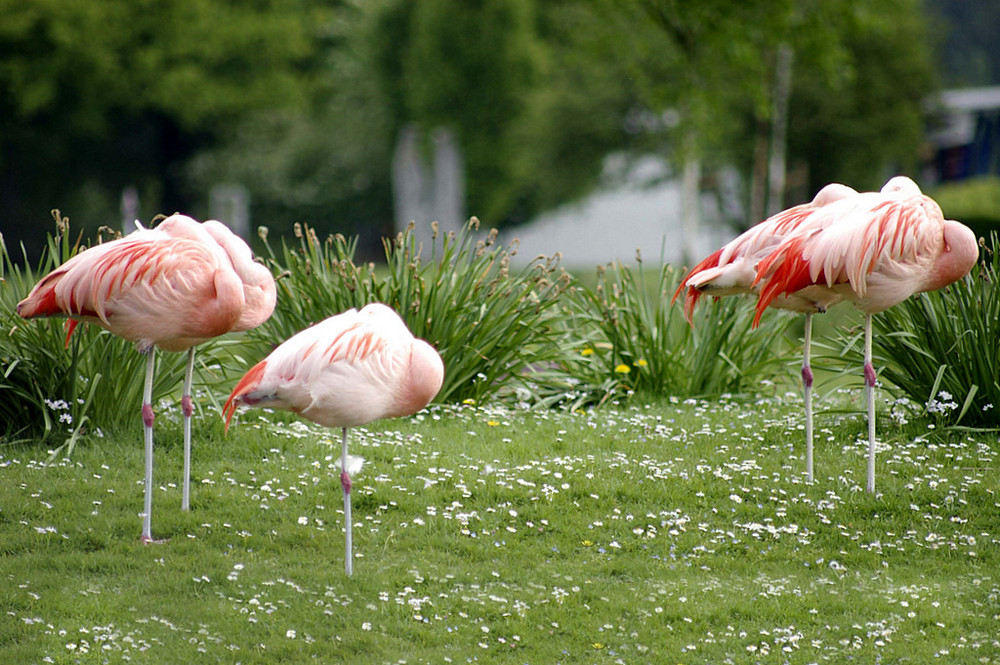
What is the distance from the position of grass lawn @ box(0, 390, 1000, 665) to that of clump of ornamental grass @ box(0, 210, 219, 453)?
21cm

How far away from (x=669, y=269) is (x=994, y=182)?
26.8m

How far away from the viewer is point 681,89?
19281 millimetres

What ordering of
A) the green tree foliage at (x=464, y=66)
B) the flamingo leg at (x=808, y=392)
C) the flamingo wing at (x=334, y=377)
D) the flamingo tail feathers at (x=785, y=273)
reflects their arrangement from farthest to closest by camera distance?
the green tree foliage at (x=464, y=66) < the flamingo leg at (x=808, y=392) < the flamingo tail feathers at (x=785, y=273) < the flamingo wing at (x=334, y=377)

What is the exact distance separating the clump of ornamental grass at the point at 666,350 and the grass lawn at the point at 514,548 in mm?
1012

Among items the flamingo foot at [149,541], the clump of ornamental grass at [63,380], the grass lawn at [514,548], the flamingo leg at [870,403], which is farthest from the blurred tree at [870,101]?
the flamingo foot at [149,541]

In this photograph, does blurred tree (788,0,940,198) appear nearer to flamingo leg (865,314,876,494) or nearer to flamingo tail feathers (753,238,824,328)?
flamingo leg (865,314,876,494)

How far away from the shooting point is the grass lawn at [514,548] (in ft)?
13.8

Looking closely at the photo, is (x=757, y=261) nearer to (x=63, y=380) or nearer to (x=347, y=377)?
(x=347, y=377)

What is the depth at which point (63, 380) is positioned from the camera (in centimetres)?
637

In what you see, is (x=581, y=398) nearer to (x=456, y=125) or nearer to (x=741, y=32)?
(x=741, y=32)

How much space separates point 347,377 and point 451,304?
3.21m

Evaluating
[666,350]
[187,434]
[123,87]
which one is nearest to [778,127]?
[666,350]


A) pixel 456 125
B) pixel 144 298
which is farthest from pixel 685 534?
pixel 456 125

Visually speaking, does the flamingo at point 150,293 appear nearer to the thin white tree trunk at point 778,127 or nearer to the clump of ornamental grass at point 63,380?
the clump of ornamental grass at point 63,380
